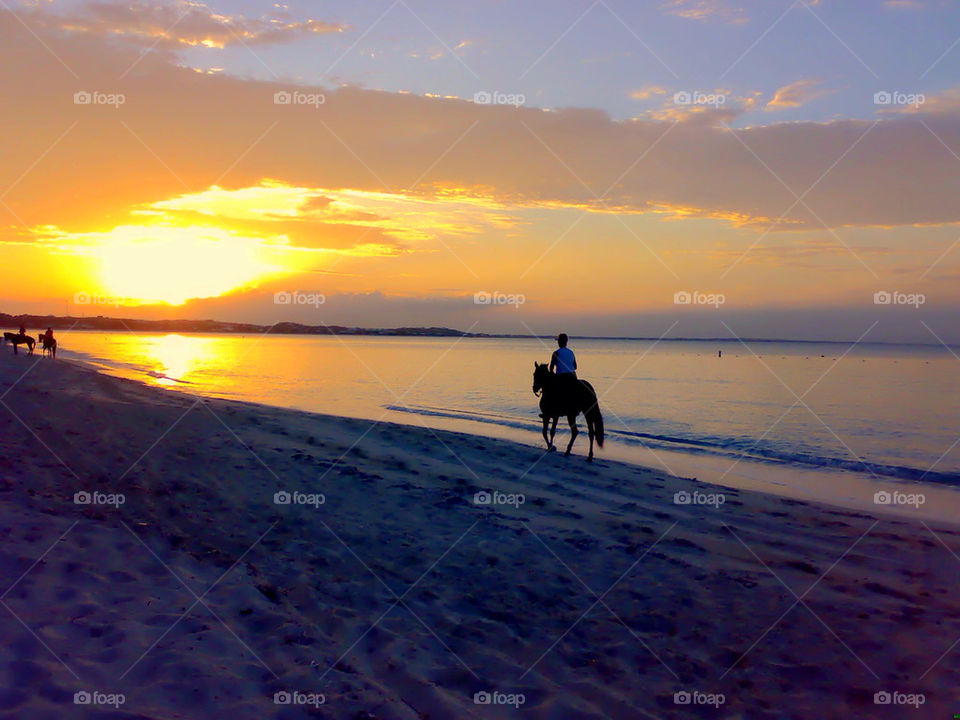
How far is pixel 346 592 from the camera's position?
22.1ft

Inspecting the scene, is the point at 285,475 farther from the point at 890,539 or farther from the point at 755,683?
the point at 890,539

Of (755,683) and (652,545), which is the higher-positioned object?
(652,545)

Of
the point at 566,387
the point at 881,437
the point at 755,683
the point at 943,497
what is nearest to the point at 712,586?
the point at 755,683

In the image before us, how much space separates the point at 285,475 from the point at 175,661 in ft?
22.0

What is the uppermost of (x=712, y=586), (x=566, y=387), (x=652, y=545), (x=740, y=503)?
(x=566, y=387)
